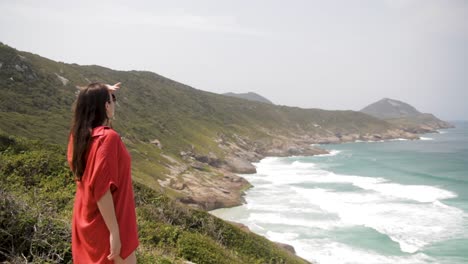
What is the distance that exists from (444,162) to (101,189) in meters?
97.4

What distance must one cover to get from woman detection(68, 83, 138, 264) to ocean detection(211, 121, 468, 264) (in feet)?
84.8

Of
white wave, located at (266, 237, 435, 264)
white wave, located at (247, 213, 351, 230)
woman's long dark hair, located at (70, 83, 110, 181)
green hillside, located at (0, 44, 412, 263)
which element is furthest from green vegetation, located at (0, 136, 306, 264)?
white wave, located at (247, 213, 351, 230)

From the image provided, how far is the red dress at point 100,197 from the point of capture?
122 inches

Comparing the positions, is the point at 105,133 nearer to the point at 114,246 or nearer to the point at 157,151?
the point at 114,246

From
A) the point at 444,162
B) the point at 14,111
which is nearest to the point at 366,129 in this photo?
the point at 444,162

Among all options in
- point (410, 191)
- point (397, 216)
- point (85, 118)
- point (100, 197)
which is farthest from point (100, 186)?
point (410, 191)

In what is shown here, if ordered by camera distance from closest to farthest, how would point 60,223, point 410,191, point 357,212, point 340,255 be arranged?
point 60,223, point 340,255, point 357,212, point 410,191

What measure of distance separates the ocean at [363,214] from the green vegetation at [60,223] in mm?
15601

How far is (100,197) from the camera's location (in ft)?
10.2

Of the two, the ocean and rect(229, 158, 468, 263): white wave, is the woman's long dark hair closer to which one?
the ocean

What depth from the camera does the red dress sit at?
3.11 m

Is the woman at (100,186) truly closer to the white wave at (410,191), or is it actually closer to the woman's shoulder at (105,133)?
the woman's shoulder at (105,133)

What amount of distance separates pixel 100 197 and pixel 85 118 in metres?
0.79

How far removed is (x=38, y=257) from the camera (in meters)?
5.10
